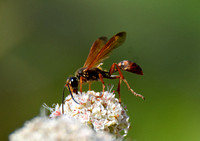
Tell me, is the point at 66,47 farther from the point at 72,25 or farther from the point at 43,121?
the point at 43,121

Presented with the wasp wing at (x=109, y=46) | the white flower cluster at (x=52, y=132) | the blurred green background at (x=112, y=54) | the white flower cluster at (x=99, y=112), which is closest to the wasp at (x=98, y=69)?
the wasp wing at (x=109, y=46)

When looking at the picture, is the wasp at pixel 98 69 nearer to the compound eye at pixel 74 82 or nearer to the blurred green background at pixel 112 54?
the compound eye at pixel 74 82

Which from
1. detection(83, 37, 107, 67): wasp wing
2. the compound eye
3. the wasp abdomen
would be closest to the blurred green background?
the wasp abdomen

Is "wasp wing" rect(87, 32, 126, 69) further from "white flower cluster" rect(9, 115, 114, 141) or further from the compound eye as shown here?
"white flower cluster" rect(9, 115, 114, 141)

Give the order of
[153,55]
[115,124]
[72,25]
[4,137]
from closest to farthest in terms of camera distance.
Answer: [115,124] < [4,137] < [153,55] < [72,25]

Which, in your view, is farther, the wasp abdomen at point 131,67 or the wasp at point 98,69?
the wasp abdomen at point 131,67

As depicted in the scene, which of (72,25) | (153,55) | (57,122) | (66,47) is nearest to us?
(57,122)

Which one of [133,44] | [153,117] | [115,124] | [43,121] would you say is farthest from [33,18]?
[43,121]
